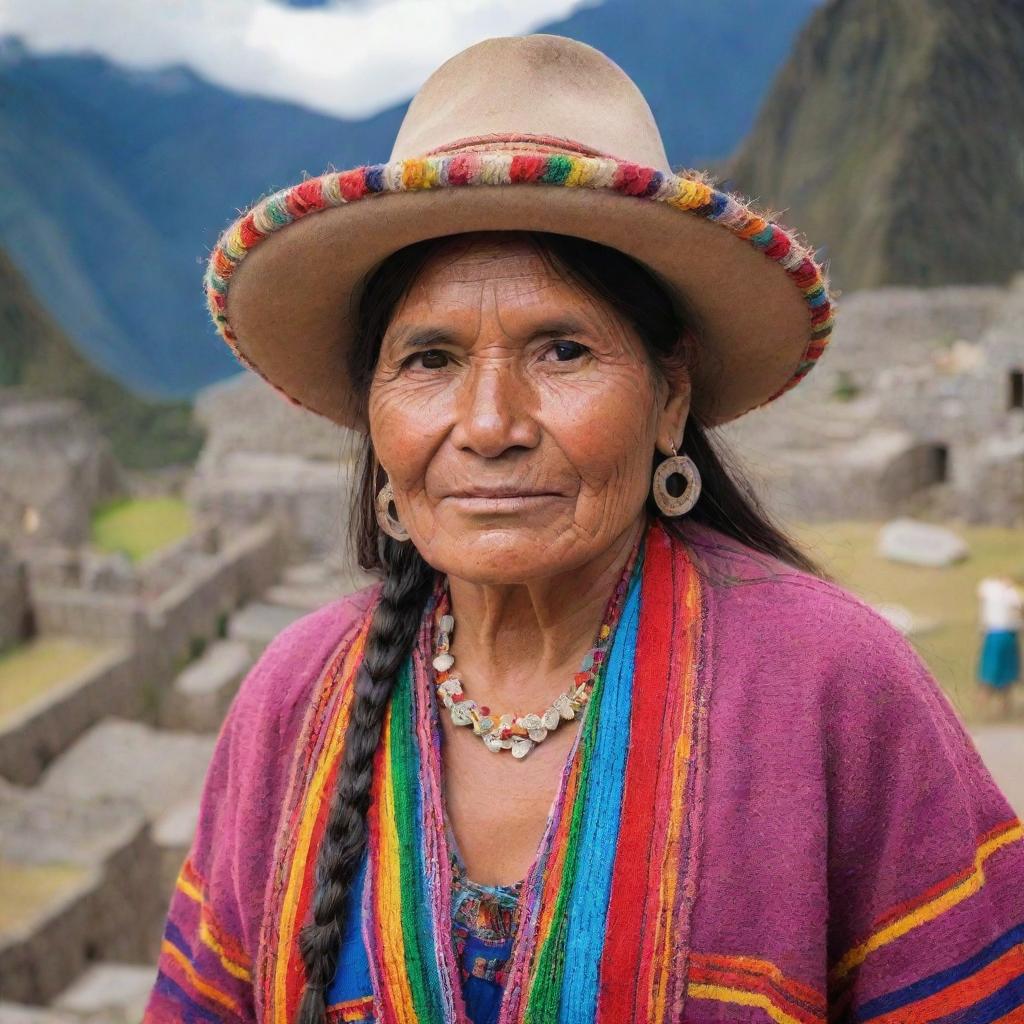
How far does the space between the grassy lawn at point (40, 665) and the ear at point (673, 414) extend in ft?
35.8

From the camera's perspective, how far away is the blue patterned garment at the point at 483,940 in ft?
4.72

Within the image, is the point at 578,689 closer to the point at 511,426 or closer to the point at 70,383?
the point at 511,426

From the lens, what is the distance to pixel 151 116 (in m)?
15.5

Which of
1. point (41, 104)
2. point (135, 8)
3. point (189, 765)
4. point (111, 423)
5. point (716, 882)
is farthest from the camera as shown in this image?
point (111, 423)

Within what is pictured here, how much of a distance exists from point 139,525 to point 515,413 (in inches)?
762

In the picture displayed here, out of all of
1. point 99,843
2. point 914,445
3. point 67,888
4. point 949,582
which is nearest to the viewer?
point 67,888

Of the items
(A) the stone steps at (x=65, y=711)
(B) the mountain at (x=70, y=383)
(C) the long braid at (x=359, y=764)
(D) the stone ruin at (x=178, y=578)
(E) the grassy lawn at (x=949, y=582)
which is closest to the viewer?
(C) the long braid at (x=359, y=764)

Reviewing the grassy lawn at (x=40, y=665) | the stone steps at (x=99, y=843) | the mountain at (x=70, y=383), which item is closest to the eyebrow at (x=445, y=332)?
the stone steps at (x=99, y=843)

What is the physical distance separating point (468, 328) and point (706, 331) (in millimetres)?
387

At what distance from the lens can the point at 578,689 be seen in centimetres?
153

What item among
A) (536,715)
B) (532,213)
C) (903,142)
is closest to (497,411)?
(532,213)

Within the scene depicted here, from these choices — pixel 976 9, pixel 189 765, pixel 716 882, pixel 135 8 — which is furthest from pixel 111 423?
pixel 716 882

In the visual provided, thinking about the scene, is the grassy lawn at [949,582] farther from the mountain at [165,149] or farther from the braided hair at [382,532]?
the braided hair at [382,532]

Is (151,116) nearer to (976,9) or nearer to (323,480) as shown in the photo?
(323,480)
